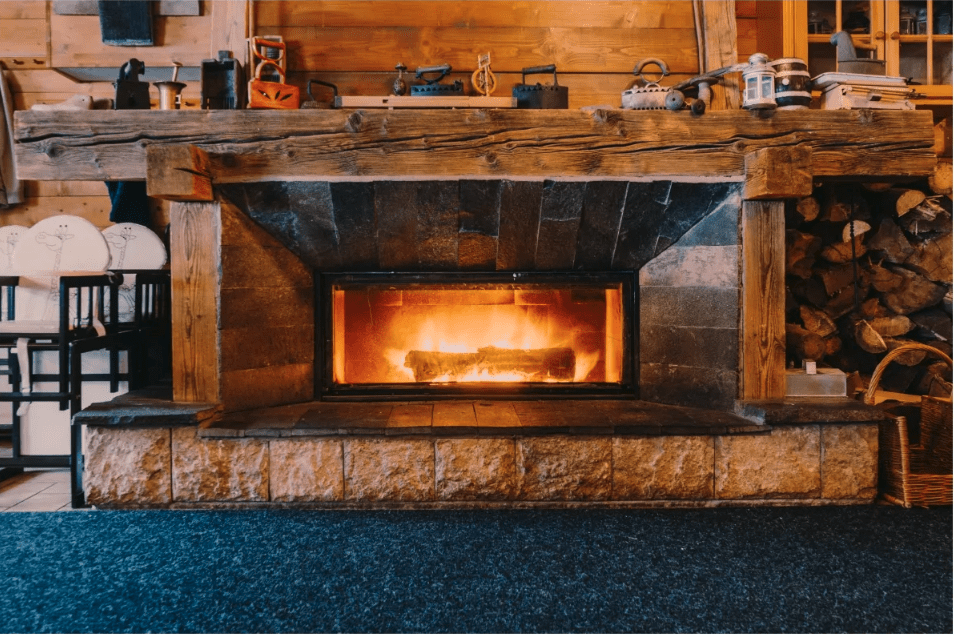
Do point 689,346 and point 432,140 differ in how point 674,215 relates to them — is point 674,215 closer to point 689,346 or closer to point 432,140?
point 689,346

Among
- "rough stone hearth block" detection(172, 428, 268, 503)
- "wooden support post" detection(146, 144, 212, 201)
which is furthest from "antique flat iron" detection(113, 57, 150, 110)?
"rough stone hearth block" detection(172, 428, 268, 503)

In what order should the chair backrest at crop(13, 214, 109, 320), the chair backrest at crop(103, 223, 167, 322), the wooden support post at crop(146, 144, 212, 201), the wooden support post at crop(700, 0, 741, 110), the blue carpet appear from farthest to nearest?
the chair backrest at crop(103, 223, 167, 322) < the chair backrest at crop(13, 214, 109, 320) < the wooden support post at crop(700, 0, 741, 110) < the wooden support post at crop(146, 144, 212, 201) < the blue carpet

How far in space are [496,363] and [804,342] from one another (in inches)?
53.4

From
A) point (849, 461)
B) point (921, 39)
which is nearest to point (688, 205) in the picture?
point (849, 461)

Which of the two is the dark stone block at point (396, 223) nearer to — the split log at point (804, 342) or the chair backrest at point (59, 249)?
the chair backrest at point (59, 249)

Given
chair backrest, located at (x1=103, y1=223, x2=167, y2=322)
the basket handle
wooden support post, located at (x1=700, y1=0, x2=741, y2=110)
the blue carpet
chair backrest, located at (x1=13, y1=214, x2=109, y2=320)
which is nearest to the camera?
the blue carpet

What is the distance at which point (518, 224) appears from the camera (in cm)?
222

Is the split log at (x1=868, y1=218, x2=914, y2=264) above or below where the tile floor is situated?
above

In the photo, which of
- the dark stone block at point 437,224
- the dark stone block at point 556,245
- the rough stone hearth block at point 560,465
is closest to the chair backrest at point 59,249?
the dark stone block at point 437,224

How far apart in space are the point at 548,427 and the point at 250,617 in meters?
1.08

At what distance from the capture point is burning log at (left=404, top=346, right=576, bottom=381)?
8.23 ft

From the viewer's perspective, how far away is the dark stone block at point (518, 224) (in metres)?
2.12

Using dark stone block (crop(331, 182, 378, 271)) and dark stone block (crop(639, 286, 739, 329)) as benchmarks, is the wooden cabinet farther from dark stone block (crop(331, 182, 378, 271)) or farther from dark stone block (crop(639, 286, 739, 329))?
dark stone block (crop(331, 182, 378, 271))

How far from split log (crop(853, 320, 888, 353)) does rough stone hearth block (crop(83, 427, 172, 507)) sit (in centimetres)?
Answer: 284
